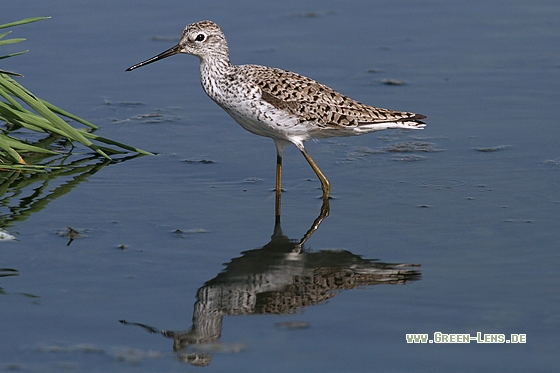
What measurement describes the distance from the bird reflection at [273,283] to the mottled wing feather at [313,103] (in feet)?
4.44

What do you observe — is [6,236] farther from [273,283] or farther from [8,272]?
[273,283]

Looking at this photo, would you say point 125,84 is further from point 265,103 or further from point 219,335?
point 219,335

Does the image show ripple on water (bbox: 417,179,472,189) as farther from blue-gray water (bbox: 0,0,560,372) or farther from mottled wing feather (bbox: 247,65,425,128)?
mottled wing feather (bbox: 247,65,425,128)

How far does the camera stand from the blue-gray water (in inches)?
234

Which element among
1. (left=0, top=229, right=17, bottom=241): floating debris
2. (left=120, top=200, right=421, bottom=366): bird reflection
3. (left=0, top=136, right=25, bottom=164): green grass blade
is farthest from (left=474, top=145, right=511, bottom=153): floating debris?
(left=0, top=229, right=17, bottom=241): floating debris

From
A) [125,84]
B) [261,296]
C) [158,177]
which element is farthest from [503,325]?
[125,84]

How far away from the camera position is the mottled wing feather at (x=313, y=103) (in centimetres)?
841

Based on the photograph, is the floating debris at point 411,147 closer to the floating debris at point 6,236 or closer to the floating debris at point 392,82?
the floating debris at point 392,82

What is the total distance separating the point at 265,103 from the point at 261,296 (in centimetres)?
225

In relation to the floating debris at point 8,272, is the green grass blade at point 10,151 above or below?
above

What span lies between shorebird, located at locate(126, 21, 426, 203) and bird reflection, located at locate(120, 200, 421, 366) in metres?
1.23

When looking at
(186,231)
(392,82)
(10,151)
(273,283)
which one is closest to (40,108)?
(10,151)

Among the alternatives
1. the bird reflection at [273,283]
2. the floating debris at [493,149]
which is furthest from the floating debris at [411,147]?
the bird reflection at [273,283]

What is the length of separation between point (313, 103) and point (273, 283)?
89.4 inches
